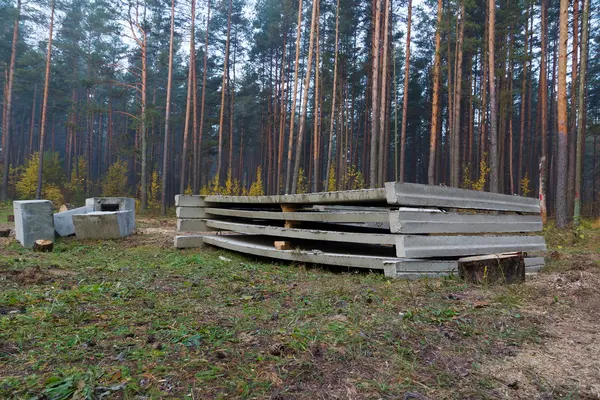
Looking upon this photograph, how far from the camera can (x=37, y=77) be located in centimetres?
3144

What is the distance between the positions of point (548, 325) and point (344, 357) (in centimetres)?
176

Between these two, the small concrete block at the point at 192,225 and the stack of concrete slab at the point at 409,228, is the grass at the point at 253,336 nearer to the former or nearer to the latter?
the stack of concrete slab at the point at 409,228

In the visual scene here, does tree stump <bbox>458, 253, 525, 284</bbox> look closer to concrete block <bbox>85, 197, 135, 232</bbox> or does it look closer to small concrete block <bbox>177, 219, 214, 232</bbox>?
small concrete block <bbox>177, 219, 214, 232</bbox>

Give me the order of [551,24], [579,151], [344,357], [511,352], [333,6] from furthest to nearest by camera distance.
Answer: [551,24], [333,6], [579,151], [511,352], [344,357]

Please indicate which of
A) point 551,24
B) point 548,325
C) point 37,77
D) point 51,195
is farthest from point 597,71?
point 37,77

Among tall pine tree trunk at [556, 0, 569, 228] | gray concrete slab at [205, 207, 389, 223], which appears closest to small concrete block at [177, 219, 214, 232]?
gray concrete slab at [205, 207, 389, 223]

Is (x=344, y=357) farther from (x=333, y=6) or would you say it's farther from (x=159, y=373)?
(x=333, y=6)

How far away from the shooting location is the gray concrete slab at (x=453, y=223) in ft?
13.8

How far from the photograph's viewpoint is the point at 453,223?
465cm

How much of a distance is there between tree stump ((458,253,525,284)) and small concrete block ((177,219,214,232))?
547 cm

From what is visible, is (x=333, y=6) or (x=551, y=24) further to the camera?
(x=551, y=24)

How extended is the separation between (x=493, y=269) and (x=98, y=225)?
8.48m

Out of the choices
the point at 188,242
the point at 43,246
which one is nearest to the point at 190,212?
the point at 188,242

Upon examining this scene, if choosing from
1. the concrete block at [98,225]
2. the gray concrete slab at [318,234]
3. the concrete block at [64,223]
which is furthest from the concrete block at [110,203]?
the gray concrete slab at [318,234]
